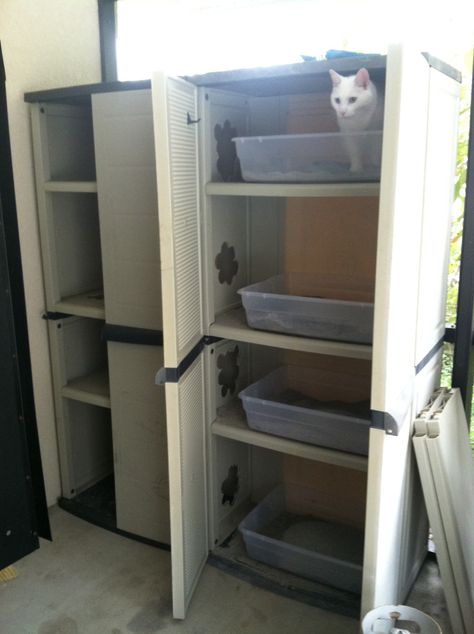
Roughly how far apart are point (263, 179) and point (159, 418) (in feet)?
3.08

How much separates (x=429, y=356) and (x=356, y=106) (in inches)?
30.2

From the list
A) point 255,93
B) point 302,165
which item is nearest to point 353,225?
point 302,165

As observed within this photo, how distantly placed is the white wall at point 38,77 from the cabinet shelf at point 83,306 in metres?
0.10

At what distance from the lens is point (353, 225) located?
215cm

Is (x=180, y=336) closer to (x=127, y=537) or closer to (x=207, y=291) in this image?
(x=207, y=291)

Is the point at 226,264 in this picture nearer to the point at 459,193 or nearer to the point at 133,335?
the point at 133,335

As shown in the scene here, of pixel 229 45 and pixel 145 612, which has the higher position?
pixel 229 45

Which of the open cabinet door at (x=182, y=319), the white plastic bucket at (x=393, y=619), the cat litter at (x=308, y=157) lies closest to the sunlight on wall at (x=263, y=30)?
the cat litter at (x=308, y=157)

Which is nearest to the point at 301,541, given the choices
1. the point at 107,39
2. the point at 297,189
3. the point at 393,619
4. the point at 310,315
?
the point at 393,619

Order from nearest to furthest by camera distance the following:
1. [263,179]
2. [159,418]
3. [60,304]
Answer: [263,179] < [159,418] < [60,304]

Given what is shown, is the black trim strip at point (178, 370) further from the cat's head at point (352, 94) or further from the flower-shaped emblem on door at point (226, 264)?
the cat's head at point (352, 94)

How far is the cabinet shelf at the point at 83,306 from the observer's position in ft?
7.71

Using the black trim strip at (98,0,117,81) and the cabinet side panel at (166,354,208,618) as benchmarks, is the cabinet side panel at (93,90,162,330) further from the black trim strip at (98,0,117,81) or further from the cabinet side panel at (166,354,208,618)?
the black trim strip at (98,0,117,81)

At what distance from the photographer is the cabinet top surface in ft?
5.22
